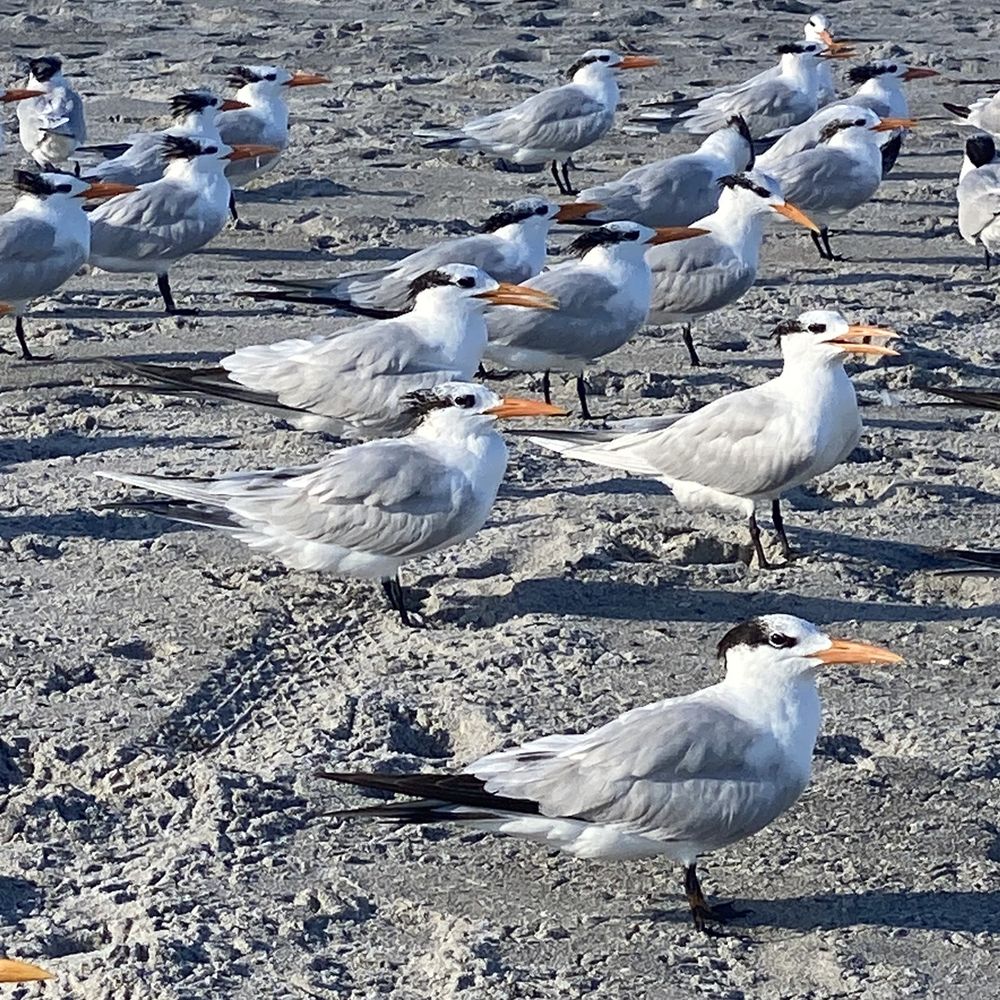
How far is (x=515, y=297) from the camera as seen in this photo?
6703 millimetres

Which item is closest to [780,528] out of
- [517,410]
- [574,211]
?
[517,410]

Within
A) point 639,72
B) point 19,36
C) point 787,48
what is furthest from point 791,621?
point 19,36

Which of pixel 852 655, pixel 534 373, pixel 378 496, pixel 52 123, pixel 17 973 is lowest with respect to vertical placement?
pixel 534 373

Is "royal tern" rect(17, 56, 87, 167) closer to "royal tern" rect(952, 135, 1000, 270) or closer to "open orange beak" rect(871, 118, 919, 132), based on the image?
"open orange beak" rect(871, 118, 919, 132)

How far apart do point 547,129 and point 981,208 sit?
7.90 ft

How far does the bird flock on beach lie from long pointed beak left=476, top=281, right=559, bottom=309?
0.03 ft

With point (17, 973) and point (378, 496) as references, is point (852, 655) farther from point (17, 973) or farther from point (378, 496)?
point (17, 973)

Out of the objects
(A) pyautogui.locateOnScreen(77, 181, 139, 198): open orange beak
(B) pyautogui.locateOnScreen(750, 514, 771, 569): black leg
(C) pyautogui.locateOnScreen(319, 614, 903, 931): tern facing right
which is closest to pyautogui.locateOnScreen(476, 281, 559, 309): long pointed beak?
(B) pyautogui.locateOnScreen(750, 514, 771, 569): black leg

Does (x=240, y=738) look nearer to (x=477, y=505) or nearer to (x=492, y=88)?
(x=477, y=505)

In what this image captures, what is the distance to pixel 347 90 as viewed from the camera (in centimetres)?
1277

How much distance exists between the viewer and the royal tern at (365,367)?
6.31m

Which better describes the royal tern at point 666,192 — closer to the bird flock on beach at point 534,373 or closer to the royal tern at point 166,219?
the bird flock on beach at point 534,373

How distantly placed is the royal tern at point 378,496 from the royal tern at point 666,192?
11.8ft

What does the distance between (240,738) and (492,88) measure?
871 centimetres
